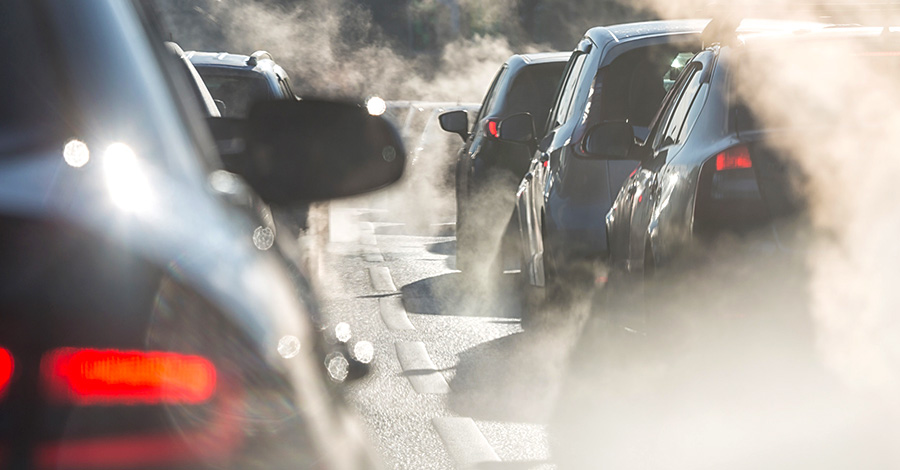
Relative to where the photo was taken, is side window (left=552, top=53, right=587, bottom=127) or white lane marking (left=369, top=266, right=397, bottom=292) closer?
side window (left=552, top=53, right=587, bottom=127)

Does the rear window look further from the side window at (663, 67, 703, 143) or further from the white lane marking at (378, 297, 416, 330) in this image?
the white lane marking at (378, 297, 416, 330)

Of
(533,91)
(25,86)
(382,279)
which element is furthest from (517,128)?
(25,86)

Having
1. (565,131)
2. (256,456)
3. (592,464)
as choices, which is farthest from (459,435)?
(256,456)

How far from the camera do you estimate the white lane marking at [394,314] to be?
880 cm

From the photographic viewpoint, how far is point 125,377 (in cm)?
138

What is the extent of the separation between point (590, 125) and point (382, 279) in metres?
4.74

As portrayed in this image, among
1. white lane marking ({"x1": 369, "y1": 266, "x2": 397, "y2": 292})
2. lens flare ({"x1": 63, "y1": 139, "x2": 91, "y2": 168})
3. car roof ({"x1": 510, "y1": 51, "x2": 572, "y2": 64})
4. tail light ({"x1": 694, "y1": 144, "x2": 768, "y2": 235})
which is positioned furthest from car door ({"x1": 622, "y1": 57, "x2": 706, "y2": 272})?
white lane marking ({"x1": 369, "y1": 266, "x2": 397, "y2": 292})

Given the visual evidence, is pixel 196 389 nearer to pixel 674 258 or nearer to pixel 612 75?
pixel 674 258

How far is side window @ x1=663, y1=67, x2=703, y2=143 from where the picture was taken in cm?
526

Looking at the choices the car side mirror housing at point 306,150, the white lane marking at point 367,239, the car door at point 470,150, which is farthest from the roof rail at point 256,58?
the car side mirror housing at point 306,150

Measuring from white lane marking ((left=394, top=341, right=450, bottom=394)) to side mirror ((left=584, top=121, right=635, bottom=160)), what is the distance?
4.57ft

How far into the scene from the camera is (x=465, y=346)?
7.88m

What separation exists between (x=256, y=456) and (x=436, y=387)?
16.9ft

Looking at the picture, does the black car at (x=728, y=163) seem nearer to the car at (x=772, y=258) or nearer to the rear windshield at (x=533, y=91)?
the car at (x=772, y=258)
